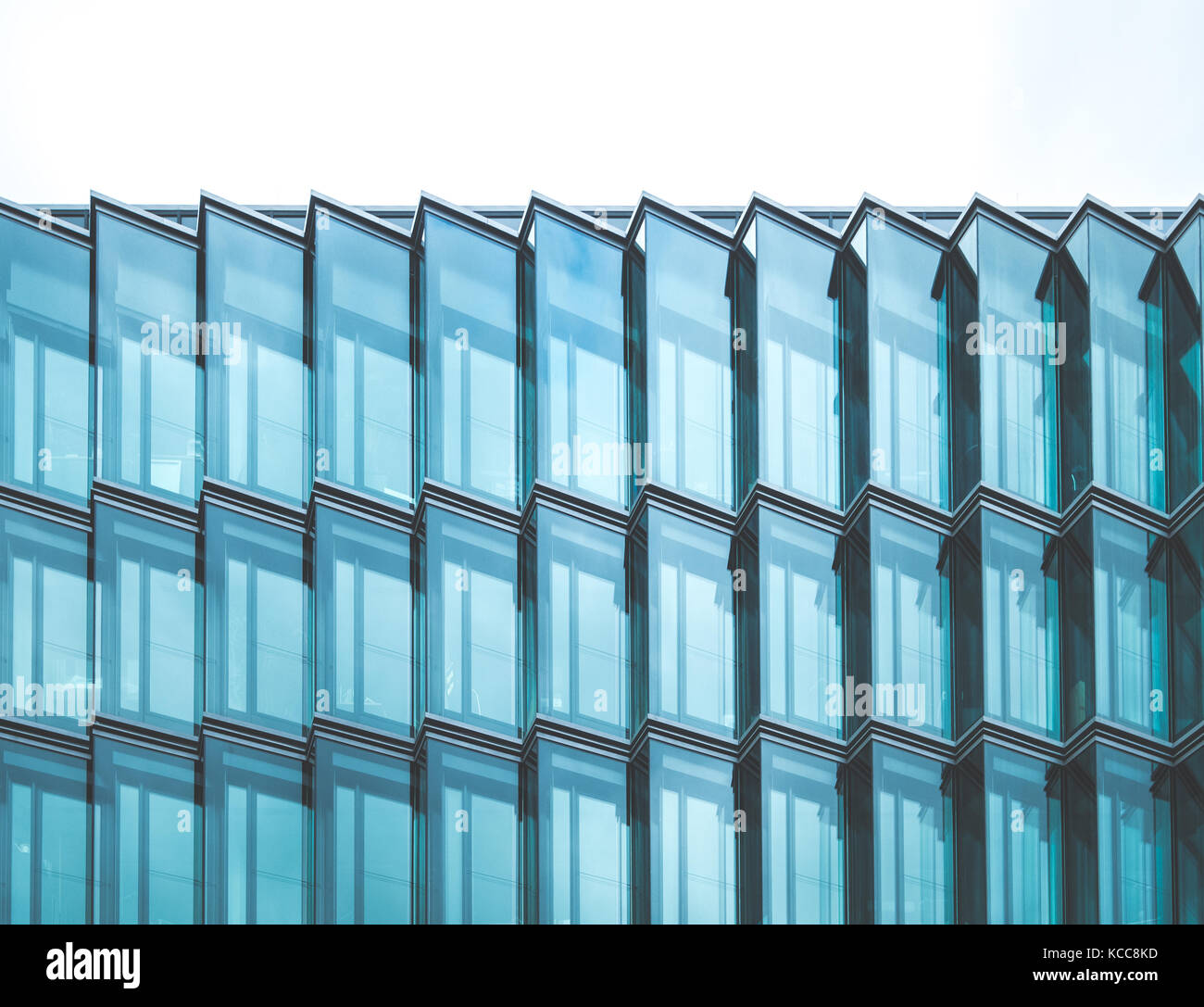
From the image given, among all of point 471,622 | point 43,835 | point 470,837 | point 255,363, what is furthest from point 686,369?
point 43,835

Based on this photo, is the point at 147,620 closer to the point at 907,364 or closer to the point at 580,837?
the point at 580,837

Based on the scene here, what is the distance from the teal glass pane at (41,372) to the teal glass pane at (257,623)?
1407mm

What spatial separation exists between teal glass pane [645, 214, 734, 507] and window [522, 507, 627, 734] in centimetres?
91

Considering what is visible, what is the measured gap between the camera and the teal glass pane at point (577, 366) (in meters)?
15.3

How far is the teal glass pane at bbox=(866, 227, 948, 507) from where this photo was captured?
15.3m

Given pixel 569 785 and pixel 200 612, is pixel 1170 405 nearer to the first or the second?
pixel 569 785

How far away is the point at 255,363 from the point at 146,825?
4.26m

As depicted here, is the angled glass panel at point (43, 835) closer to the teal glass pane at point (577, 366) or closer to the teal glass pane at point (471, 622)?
the teal glass pane at point (471, 622)

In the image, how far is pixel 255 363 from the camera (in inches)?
611

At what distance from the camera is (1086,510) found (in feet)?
50.0

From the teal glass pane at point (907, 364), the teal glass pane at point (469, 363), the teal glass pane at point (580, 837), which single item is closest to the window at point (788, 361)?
the teal glass pane at point (907, 364)

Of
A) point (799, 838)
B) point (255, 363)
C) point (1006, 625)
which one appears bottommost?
point (799, 838)

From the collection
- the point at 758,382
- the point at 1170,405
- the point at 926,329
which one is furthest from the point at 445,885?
the point at 1170,405

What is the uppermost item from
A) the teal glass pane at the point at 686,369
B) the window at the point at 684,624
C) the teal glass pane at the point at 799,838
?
the teal glass pane at the point at 686,369
